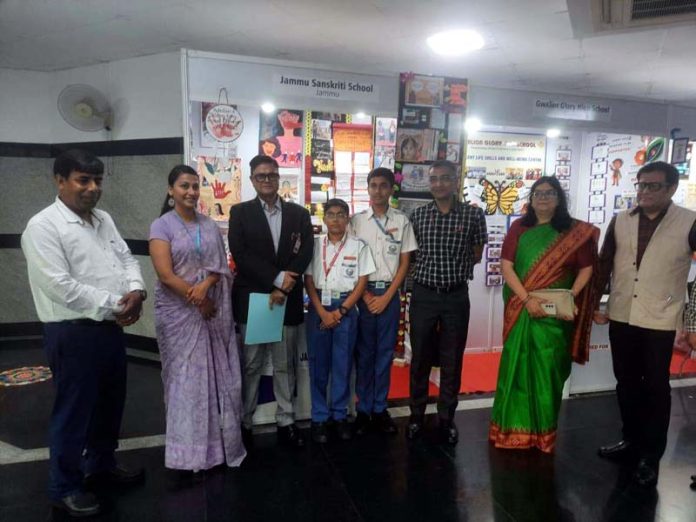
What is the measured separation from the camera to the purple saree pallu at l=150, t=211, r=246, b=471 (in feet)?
7.95

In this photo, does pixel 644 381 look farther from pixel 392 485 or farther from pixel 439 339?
pixel 392 485

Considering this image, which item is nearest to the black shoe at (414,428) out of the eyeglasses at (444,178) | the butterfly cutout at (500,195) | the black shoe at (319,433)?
the black shoe at (319,433)

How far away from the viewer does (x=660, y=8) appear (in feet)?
7.13

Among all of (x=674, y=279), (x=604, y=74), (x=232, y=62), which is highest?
(x=604, y=74)

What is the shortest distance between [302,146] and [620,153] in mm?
3360

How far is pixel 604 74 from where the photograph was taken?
3830 millimetres

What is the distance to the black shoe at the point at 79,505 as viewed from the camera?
2.15 m

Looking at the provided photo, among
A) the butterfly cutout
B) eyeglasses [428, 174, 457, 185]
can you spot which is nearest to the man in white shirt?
eyeglasses [428, 174, 457, 185]

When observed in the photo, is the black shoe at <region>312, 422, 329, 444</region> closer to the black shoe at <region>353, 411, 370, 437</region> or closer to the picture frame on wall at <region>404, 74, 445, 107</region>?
the black shoe at <region>353, 411, 370, 437</region>

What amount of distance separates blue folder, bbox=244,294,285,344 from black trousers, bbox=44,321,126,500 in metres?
0.65

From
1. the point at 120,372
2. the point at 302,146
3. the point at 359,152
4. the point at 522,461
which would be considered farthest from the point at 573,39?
the point at 120,372

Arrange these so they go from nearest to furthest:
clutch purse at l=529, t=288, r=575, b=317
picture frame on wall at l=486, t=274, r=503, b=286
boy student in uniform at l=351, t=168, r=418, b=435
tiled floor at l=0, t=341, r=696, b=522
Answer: tiled floor at l=0, t=341, r=696, b=522
clutch purse at l=529, t=288, r=575, b=317
boy student in uniform at l=351, t=168, r=418, b=435
picture frame on wall at l=486, t=274, r=503, b=286

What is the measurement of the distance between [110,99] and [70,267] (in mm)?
2758

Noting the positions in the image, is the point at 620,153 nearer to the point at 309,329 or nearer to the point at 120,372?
the point at 309,329
